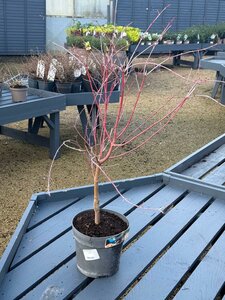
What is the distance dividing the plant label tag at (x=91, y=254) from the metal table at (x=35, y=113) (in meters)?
2.12

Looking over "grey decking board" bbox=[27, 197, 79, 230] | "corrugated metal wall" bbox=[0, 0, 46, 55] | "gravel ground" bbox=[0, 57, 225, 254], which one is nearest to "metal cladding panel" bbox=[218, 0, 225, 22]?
"corrugated metal wall" bbox=[0, 0, 46, 55]

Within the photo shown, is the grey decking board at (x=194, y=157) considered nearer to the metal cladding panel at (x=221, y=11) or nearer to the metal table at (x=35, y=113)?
the metal table at (x=35, y=113)

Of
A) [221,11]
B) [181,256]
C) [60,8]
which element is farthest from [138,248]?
[221,11]

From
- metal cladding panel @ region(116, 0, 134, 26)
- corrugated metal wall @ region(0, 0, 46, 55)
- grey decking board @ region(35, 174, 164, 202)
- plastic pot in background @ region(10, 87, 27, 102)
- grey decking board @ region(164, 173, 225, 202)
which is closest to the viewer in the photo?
grey decking board @ region(35, 174, 164, 202)

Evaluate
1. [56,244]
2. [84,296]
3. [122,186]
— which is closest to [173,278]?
[84,296]

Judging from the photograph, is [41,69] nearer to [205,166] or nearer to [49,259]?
[205,166]

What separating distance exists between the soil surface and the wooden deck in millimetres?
174

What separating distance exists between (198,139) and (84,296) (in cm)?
360

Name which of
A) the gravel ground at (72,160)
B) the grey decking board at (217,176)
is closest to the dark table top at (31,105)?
the gravel ground at (72,160)

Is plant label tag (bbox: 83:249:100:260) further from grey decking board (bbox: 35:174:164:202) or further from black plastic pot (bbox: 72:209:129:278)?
grey decking board (bbox: 35:174:164:202)

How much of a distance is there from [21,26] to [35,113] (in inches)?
293

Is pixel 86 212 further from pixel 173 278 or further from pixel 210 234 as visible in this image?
pixel 210 234

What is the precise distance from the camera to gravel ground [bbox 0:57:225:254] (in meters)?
3.16

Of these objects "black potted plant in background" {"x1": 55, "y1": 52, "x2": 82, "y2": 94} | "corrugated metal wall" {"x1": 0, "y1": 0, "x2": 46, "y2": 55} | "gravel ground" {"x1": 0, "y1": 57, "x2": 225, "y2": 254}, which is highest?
"corrugated metal wall" {"x1": 0, "y1": 0, "x2": 46, "y2": 55}
